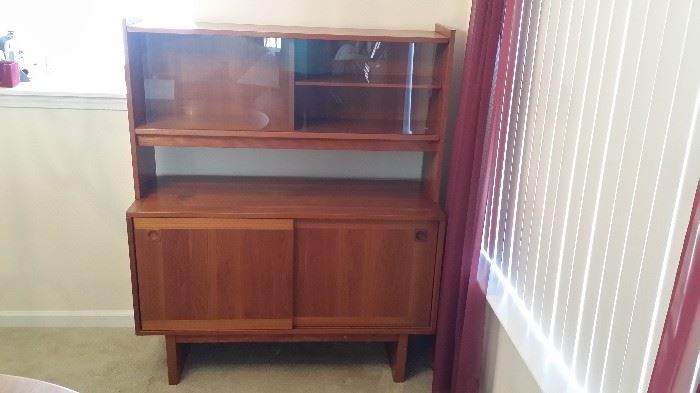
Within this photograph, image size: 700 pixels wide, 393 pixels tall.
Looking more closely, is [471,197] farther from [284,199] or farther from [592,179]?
[284,199]

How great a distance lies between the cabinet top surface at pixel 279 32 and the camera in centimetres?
201

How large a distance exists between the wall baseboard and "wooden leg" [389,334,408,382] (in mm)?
1104

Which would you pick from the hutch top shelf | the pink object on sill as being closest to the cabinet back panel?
the hutch top shelf

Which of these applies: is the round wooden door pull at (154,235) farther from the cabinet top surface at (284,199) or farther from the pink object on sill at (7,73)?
the pink object on sill at (7,73)

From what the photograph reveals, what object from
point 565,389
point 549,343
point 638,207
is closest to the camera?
point 638,207

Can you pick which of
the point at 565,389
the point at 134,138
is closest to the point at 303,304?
the point at 134,138

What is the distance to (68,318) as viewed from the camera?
8.51 ft

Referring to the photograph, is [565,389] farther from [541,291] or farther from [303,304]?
[303,304]

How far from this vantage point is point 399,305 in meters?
2.24

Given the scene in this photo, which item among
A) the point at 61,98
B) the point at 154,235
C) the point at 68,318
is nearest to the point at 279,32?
the point at 154,235

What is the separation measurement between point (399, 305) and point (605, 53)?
1.18 m

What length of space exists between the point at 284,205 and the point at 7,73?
116 centimetres

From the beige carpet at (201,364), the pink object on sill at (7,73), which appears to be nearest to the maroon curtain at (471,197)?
the beige carpet at (201,364)

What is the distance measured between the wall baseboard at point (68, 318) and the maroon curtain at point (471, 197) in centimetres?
132
